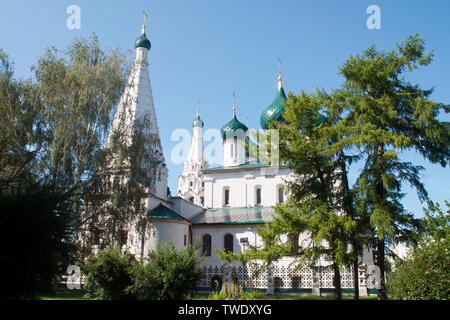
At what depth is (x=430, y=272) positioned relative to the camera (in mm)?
8000

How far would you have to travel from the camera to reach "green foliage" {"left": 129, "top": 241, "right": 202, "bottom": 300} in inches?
510

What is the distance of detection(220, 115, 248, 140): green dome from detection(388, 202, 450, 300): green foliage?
2394 cm

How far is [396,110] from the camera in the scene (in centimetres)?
1551

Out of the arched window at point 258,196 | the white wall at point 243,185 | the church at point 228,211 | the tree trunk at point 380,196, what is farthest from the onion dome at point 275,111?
the tree trunk at point 380,196

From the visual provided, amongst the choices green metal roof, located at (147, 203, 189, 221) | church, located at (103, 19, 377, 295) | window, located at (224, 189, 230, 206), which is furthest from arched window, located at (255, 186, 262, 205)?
green metal roof, located at (147, 203, 189, 221)

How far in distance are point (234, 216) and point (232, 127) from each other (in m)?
8.32

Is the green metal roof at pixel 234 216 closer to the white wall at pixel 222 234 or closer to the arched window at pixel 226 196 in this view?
the white wall at pixel 222 234

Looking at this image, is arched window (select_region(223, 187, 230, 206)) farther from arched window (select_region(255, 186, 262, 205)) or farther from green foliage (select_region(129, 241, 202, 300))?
green foliage (select_region(129, 241, 202, 300))

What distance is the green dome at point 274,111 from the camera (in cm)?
2836

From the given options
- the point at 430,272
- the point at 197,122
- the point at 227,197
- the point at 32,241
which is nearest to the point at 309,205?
the point at 430,272

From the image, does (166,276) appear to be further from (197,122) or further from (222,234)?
(197,122)

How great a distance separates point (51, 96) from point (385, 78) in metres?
15.1
